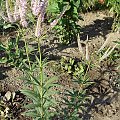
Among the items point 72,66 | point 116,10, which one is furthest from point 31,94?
point 116,10

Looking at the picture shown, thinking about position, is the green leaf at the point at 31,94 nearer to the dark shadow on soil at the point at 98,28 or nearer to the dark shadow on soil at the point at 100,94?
the dark shadow on soil at the point at 100,94

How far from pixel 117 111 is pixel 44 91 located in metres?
1.36

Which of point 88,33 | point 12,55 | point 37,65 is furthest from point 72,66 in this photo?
point 37,65

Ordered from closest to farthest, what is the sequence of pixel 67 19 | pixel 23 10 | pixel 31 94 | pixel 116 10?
pixel 23 10
pixel 31 94
pixel 67 19
pixel 116 10

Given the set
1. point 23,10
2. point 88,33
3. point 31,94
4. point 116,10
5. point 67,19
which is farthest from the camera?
point 88,33

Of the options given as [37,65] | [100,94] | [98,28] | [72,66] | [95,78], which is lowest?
[100,94]

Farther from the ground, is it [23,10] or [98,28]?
[23,10]

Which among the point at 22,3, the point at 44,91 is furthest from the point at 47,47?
the point at 22,3

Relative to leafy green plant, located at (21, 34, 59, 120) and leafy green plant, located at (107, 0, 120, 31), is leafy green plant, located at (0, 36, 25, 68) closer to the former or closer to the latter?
leafy green plant, located at (21, 34, 59, 120)

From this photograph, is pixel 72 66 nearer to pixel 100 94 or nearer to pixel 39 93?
pixel 100 94

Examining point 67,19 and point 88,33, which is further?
point 88,33

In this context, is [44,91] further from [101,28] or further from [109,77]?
[101,28]

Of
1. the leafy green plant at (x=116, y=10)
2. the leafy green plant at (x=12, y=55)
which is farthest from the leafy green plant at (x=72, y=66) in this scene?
the leafy green plant at (x=116, y=10)

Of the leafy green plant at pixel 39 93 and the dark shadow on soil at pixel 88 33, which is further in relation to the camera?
the dark shadow on soil at pixel 88 33
